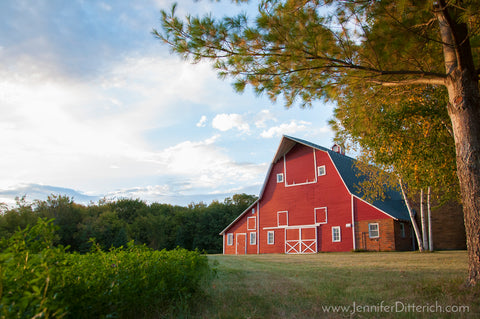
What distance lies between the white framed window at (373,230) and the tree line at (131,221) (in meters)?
22.2

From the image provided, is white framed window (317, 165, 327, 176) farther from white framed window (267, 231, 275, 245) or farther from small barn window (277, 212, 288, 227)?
white framed window (267, 231, 275, 245)

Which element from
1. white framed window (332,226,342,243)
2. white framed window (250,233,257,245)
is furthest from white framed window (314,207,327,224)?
white framed window (250,233,257,245)

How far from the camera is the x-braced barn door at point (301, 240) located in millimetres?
23359

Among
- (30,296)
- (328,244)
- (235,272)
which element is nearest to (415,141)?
(235,272)

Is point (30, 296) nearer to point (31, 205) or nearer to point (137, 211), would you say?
point (31, 205)

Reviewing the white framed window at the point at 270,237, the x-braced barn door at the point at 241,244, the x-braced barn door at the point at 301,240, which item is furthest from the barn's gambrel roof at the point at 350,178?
the x-braced barn door at the point at 301,240

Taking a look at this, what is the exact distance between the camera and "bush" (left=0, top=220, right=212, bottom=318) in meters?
2.13

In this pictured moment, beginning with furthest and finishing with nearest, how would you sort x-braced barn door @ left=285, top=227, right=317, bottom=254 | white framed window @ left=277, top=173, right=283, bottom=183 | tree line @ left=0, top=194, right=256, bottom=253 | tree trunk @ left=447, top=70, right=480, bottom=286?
tree line @ left=0, top=194, right=256, bottom=253, white framed window @ left=277, top=173, right=283, bottom=183, x-braced barn door @ left=285, top=227, right=317, bottom=254, tree trunk @ left=447, top=70, right=480, bottom=286

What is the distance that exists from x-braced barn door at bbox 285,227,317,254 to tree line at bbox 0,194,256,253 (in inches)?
647

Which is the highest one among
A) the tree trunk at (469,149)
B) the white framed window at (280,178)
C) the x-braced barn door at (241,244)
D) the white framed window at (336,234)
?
the white framed window at (280,178)

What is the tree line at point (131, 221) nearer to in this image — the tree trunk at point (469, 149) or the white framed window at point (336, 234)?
the white framed window at point (336, 234)

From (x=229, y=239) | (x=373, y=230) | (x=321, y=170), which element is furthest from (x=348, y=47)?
(x=229, y=239)

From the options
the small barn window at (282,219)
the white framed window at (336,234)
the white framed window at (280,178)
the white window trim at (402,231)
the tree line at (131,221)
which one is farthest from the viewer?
the tree line at (131,221)

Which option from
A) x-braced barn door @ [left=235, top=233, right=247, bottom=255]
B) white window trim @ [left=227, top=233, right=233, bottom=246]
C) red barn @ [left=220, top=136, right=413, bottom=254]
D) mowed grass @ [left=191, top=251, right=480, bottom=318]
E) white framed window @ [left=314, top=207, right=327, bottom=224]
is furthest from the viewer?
white window trim @ [left=227, top=233, right=233, bottom=246]
